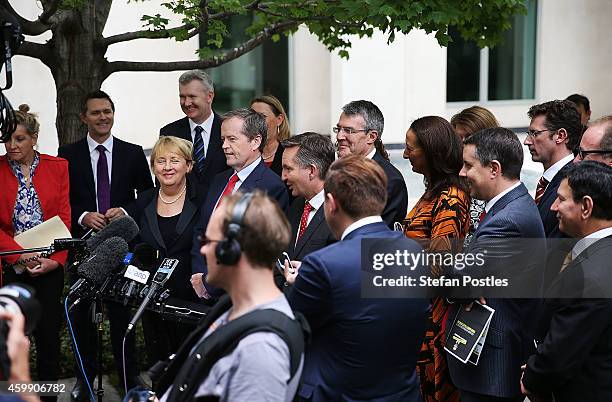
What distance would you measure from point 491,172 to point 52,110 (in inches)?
366

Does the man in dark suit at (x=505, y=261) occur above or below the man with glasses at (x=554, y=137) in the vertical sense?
below

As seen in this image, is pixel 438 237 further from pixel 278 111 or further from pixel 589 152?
pixel 278 111

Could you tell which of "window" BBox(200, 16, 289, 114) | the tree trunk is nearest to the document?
the tree trunk

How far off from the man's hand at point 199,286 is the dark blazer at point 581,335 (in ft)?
7.17

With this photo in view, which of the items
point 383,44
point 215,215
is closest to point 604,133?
point 215,215

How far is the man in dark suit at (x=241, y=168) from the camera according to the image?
5336 mm

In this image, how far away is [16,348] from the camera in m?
2.39

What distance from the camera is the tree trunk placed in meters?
6.91

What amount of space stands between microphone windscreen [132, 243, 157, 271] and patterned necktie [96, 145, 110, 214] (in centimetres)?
126

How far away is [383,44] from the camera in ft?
44.2

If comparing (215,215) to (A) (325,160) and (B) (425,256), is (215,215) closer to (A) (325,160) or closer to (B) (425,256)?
(B) (425,256)

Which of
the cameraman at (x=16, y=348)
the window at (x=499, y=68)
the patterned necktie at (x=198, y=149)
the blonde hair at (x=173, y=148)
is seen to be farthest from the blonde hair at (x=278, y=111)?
the window at (x=499, y=68)

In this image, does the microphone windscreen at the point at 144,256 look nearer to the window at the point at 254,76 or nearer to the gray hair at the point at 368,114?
the gray hair at the point at 368,114

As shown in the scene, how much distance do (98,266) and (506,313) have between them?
2.18 m
